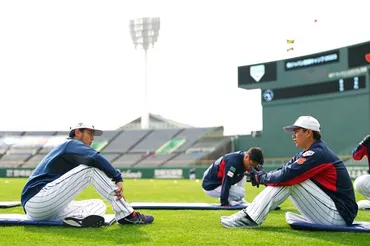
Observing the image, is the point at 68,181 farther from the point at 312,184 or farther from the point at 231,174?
the point at 231,174

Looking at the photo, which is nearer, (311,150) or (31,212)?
(311,150)

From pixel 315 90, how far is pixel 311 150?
29.8m

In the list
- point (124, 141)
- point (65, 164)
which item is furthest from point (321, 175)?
point (124, 141)

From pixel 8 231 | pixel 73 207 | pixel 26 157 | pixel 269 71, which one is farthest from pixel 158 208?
pixel 26 157

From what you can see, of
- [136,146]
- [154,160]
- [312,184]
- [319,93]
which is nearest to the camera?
[312,184]

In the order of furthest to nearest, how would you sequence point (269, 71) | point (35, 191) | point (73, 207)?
point (269, 71) → point (73, 207) → point (35, 191)

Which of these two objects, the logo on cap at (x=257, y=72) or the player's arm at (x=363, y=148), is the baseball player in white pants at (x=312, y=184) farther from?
the logo on cap at (x=257, y=72)

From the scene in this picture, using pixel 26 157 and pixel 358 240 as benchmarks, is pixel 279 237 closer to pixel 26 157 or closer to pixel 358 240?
pixel 358 240

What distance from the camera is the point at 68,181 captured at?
210 inches

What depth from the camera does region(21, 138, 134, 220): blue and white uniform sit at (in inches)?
210

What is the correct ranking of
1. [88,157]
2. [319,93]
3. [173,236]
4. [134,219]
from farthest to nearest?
1. [319,93]
2. [134,219]
3. [88,157]
4. [173,236]

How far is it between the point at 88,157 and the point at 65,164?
0.45 m

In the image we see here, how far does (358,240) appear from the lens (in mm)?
4621

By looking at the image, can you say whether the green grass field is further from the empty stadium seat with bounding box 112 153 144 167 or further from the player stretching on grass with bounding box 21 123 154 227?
the empty stadium seat with bounding box 112 153 144 167
